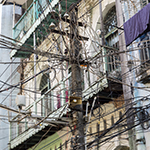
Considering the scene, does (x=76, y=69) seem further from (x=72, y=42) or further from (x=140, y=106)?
(x=140, y=106)

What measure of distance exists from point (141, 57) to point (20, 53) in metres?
9.20

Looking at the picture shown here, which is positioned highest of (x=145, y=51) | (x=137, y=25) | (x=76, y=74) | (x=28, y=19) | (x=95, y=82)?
(x=28, y=19)

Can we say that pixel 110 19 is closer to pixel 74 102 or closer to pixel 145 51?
pixel 145 51

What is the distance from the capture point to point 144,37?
34.2 ft

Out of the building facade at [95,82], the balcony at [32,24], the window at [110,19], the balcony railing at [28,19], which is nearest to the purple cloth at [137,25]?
the building facade at [95,82]

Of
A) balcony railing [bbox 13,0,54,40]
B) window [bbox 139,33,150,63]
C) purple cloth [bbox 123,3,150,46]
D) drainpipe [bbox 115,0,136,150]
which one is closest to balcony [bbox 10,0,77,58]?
balcony railing [bbox 13,0,54,40]

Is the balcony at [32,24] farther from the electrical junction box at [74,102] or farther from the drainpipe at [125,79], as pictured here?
the electrical junction box at [74,102]

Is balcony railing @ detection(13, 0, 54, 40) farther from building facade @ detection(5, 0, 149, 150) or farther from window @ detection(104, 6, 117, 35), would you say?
window @ detection(104, 6, 117, 35)

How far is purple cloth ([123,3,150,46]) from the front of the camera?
977cm

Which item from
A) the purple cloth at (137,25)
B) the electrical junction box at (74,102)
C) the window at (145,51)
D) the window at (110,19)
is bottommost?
the electrical junction box at (74,102)

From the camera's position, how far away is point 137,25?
10.1 meters

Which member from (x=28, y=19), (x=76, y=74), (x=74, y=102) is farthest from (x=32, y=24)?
(x=74, y=102)

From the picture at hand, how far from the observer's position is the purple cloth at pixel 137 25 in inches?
384

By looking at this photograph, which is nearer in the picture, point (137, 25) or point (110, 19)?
point (137, 25)
